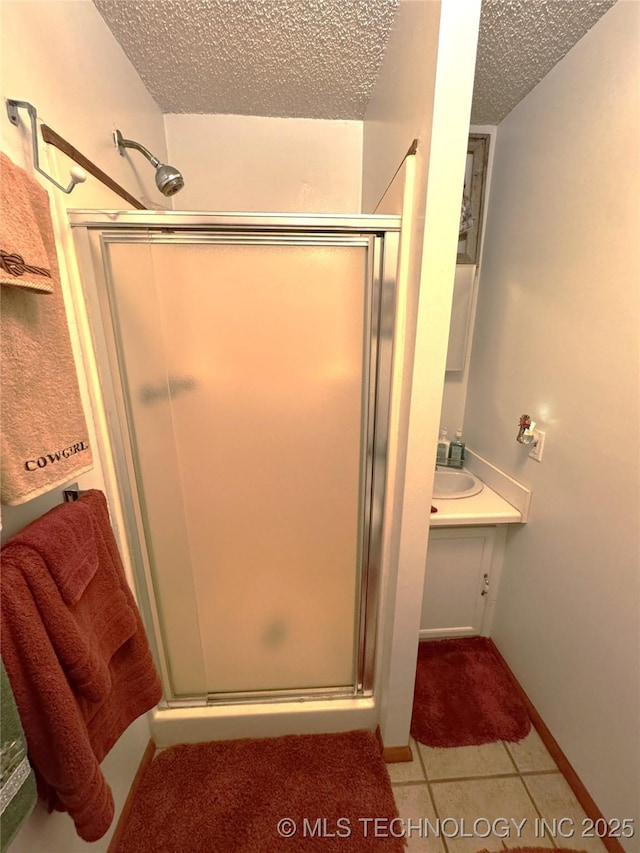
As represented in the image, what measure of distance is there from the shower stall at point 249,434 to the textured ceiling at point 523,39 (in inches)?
32.0

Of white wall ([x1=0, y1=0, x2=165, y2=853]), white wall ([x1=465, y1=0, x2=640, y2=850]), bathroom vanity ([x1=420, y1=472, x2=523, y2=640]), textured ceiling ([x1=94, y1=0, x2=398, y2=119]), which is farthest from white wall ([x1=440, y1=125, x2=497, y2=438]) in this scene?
white wall ([x1=0, y1=0, x2=165, y2=853])

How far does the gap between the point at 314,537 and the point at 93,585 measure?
25.6 inches

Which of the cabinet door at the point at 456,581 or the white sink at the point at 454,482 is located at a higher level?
the white sink at the point at 454,482

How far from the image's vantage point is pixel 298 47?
45.7 inches

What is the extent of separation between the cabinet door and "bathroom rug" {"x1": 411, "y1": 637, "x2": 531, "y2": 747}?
8 centimetres

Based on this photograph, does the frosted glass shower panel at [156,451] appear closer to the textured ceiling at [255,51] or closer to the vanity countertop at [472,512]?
the textured ceiling at [255,51]

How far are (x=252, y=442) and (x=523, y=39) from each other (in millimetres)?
1617

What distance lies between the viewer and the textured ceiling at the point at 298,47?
1013 millimetres

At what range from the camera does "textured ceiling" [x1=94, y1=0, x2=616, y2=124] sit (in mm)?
1013

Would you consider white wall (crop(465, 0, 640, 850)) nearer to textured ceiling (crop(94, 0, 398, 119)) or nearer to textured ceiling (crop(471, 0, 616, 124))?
textured ceiling (crop(471, 0, 616, 124))

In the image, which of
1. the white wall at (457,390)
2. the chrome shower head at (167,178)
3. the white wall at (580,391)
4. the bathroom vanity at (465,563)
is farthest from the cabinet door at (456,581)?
the chrome shower head at (167,178)

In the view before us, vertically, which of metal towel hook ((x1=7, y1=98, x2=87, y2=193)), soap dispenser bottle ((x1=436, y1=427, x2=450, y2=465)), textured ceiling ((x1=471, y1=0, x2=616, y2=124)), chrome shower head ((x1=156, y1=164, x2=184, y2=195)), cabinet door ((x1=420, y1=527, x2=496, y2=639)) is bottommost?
cabinet door ((x1=420, y1=527, x2=496, y2=639))

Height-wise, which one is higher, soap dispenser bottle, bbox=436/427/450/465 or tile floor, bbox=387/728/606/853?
soap dispenser bottle, bbox=436/427/450/465

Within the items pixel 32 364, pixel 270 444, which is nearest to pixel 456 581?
pixel 270 444
